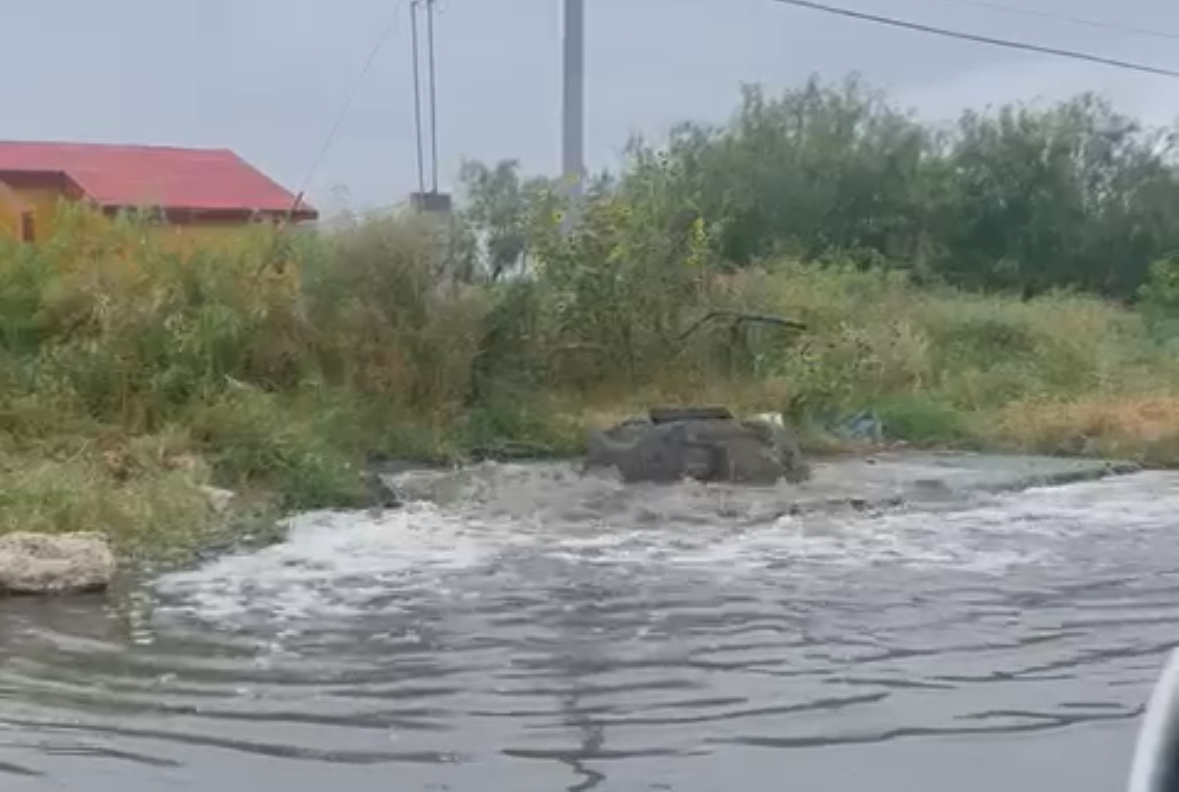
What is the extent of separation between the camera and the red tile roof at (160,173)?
27.8m

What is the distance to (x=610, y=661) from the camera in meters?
7.81

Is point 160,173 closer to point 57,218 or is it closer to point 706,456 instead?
point 57,218

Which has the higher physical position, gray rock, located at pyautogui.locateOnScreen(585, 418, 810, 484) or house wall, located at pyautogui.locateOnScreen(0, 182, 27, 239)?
house wall, located at pyautogui.locateOnScreen(0, 182, 27, 239)

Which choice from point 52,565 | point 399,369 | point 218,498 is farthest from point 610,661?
point 399,369

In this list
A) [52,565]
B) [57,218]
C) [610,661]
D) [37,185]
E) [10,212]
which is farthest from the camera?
[37,185]

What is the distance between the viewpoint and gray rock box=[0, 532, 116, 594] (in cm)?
955

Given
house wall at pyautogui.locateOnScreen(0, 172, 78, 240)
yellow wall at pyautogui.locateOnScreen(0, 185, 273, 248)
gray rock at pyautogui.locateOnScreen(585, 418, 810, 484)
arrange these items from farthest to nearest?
1. house wall at pyautogui.locateOnScreen(0, 172, 78, 240)
2. yellow wall at pyautogui.locateOnScreen(0, 185, 273, 248)
3. gray rock at pyautogui.locateOnScreen(585, 418, 810, 484)

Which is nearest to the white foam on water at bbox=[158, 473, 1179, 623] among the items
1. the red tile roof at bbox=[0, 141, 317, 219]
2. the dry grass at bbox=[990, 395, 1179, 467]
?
the dry grass at bbox=[990, 395, 1179, 467]

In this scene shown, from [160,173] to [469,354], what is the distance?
13.9 m

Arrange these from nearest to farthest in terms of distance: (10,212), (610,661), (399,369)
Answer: (610,661) < (399,369) < (10,212)

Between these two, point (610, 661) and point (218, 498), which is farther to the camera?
point (218, 498)

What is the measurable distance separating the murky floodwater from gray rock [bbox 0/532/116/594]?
33 centimetres

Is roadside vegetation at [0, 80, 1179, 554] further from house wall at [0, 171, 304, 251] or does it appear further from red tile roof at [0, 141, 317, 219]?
red tile roof at [0, 141, 317, 219]

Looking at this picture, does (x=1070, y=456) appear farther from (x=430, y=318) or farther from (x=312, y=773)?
(x=312, y=773)
